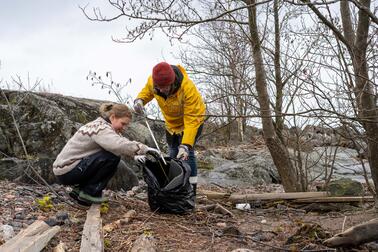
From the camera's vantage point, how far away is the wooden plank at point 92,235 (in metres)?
3.41

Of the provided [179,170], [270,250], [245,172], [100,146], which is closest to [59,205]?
[100,146]

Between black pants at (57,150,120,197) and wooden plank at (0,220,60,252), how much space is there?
1.04 meters

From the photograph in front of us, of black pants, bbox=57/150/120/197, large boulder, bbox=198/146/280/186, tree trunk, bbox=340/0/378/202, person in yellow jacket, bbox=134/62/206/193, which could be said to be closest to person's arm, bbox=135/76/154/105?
person in yellow jacket, bbox=134/62/206/193

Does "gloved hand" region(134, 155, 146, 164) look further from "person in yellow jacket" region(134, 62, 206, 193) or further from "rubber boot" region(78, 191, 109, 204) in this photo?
"rubber boot" region(78, 191, 109, 204)

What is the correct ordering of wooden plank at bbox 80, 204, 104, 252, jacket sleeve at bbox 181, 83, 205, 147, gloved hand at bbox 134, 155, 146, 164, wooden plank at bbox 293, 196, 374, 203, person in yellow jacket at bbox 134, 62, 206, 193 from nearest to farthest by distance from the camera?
wooden plank at bbox 80, 204, 104, 252 < gloved hand at bbox 134, 155, 146, 164 < person in yellow jacket at bbox 134, 62, 206, 193 < jacket sleeve at bbox 181, 83, 205, 147 < wooden plank at bbox 293, 196, 374, 203

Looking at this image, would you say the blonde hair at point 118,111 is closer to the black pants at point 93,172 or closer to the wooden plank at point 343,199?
the black pants at point 93,172

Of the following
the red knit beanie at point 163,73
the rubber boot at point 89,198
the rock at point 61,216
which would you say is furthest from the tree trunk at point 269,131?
the rock at point 61,216

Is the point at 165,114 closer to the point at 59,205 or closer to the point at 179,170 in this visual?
the point at 179,170

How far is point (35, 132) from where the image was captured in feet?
23.2

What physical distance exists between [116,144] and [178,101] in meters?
1.00

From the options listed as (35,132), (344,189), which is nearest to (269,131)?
(344,189)

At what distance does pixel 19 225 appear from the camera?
3.96 m

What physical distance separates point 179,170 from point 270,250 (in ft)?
4.61

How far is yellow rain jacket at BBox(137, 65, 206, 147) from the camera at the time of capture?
5.12 m
